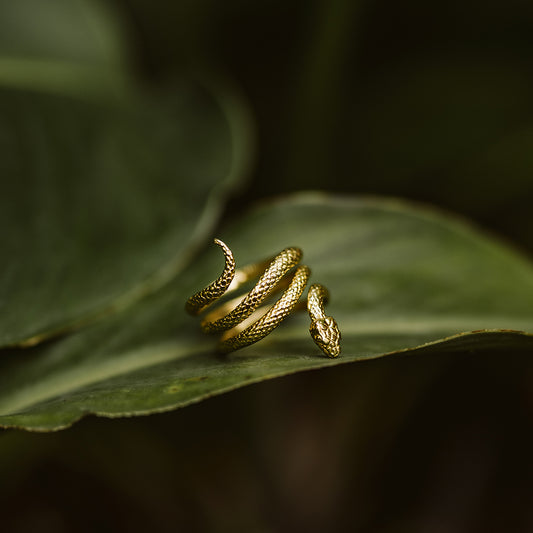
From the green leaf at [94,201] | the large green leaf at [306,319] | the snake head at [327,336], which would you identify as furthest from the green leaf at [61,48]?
the snake head at [327,336]

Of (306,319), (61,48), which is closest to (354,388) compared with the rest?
(306,319)

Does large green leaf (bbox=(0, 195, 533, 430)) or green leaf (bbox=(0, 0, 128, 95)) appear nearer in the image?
large green leaf (bbox=(0, 195, 533, 430))

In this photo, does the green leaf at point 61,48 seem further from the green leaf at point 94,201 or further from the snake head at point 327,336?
the snake head at point 327,336

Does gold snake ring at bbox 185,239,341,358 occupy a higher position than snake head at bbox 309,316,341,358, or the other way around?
gold snake ring at bbox 185,239,341,358

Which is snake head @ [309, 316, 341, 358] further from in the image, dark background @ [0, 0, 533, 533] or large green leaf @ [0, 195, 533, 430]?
dark background @ [0, 0, 533, 533]

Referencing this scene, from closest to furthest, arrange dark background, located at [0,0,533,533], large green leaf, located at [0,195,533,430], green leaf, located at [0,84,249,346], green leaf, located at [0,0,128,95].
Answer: large green leaf, located at [0,195,533,430], green leaf, located at [0,84,249,346], green leaf, located at [0,0,128,95], dark background, located at [0,0,533,533]

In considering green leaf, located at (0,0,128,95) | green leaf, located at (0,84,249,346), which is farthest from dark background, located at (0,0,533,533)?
green leaf, located at (0,84,249,346)

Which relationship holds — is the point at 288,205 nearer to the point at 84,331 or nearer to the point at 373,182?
the point at 84,331

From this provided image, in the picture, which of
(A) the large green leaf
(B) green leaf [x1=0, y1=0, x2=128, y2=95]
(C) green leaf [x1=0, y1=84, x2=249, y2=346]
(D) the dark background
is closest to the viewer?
(A) the large green leaf
